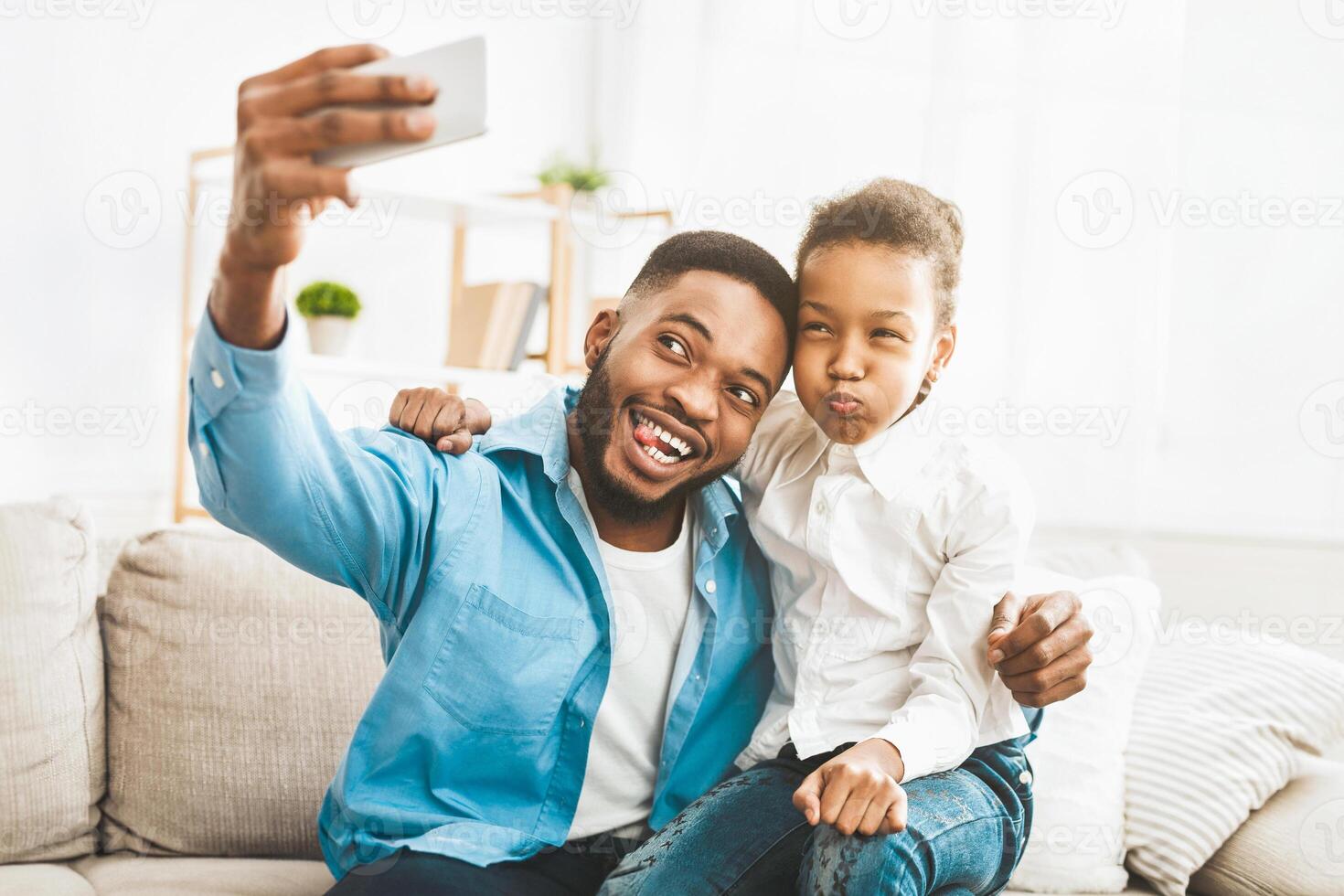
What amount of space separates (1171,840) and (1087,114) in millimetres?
1556

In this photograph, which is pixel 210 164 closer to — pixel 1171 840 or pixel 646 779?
pixel 646 779

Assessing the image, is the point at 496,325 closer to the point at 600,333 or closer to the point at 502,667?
the point at 600,333

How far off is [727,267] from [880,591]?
1.39 ft

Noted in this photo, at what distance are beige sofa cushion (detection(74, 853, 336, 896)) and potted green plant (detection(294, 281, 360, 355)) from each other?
1792mm

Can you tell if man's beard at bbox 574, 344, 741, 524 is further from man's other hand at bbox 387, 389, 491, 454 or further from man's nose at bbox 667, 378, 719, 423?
man's other hand at bbox 387, 389, 491, 454

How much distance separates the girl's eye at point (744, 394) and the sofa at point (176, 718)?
722mm

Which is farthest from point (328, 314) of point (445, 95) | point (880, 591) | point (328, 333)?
point (445, 95)

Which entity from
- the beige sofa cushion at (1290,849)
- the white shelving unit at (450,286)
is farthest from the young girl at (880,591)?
the white shelving unit at (450,286)

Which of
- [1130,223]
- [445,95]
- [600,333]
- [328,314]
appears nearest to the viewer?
[445,95]

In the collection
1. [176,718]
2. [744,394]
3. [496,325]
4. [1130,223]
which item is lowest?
[176,718]

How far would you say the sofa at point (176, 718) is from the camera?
155 centimetres

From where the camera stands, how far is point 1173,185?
2404 millimetres

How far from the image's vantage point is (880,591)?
1321mm

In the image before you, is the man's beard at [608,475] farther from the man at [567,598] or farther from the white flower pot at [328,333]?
the white flower pot at [328,333]
